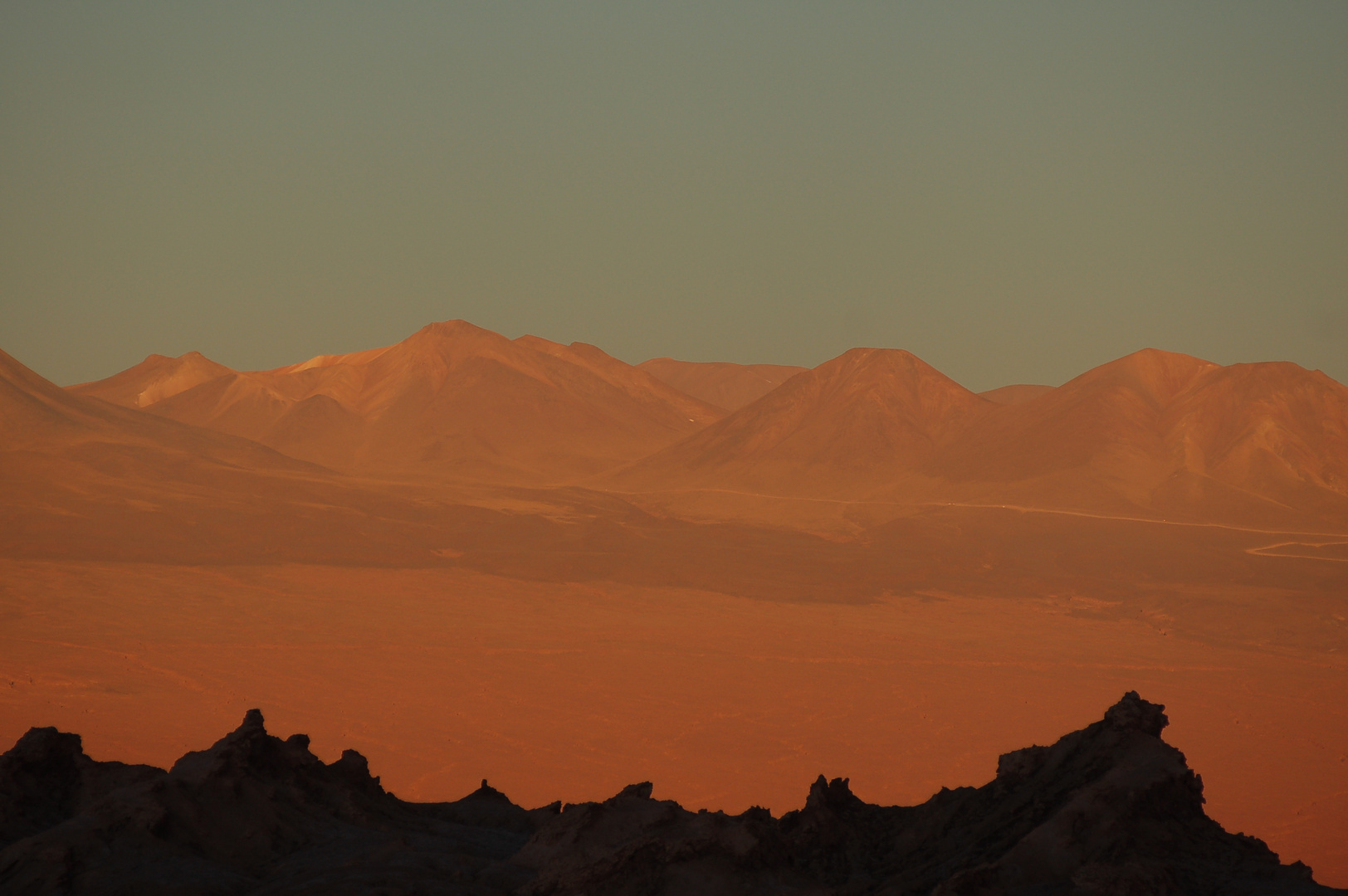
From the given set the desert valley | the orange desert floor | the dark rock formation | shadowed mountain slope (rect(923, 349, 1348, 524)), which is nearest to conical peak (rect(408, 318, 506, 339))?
the desert valley

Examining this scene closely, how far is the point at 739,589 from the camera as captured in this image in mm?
36031

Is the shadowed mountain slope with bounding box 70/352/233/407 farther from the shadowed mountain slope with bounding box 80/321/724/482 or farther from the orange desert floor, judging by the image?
the orange desert floor

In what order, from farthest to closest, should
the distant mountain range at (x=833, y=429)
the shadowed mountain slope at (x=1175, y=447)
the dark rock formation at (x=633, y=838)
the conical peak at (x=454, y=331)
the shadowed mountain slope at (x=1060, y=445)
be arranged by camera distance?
the conical peak at (x=454, y=331) → the distant mountain range at (x=833, y=429) → the shadowed mountain slope at (x=1060, y=445) → the shadowed mountain slope at (x=1175, y=447) → the dark rock formation at (x=633, y=838)

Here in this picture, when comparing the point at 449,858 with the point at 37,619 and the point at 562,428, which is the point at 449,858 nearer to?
the point at 37,619

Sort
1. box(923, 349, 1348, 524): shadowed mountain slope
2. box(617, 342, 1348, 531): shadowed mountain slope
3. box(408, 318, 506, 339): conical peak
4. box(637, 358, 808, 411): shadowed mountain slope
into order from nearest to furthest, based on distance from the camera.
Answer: box(923, 349, 1348, 524): shadowed mountain slope, box(617, 342, 1348, 531): shadowed mountain slope, box(408, 318, 506, 339): conical peak, box(637, 358, 808, 411): shadowed mountain slope

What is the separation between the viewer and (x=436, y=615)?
29.1 meters

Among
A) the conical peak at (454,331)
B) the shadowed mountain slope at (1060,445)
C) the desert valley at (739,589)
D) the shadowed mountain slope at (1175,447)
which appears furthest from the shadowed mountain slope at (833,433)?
the conical peak at (454,331)

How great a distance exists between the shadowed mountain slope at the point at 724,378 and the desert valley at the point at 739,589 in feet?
247

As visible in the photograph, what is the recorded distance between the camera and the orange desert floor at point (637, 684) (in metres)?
17.1

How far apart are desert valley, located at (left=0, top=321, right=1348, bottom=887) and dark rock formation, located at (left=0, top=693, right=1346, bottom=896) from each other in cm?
924

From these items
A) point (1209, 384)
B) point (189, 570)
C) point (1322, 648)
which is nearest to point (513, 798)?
point (189, 570)

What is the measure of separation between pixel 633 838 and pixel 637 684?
56.7 feet

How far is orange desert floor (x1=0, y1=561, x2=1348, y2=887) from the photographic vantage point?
1714 centimetres

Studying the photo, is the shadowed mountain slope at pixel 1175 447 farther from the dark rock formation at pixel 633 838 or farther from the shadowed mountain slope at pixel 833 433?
the dark rock formation at pixel 633 838
